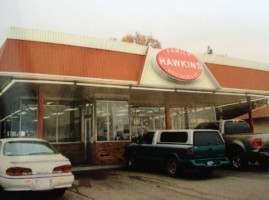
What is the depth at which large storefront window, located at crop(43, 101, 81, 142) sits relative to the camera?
51.3ft

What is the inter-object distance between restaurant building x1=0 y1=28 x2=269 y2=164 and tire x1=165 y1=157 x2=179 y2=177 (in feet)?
13.6

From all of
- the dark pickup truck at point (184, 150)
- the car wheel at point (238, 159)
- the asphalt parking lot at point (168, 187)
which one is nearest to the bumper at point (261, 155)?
the car wheel at point (238, 159)

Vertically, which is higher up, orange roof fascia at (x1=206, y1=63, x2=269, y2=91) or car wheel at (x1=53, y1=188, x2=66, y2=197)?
orange roof fascia at (x1=206, y1=63, x2=269, y2=91)

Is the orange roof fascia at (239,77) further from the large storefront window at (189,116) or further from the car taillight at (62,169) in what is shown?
the car taillight at (62,169)

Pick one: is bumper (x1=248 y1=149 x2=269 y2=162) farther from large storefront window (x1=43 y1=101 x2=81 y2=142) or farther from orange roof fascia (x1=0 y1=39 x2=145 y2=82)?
large storefront window (x1=43 y1=101 x2=81 y2=142)

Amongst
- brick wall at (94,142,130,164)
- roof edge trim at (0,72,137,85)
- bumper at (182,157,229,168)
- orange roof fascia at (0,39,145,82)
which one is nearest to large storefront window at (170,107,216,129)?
brick wall at (94,142,130,164)

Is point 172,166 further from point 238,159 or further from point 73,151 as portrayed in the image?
point 73,151

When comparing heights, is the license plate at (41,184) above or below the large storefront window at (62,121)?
below

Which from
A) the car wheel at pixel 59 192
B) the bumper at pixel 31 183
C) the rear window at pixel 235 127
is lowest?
the car wheel at pixel 59 192

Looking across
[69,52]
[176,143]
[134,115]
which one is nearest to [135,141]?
[176,143]

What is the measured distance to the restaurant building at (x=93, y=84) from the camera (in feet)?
37.2

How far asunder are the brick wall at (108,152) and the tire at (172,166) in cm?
471

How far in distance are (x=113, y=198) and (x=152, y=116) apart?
1400 centimetres

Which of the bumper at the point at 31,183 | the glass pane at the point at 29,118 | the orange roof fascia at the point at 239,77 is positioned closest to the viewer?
the bumper at the point at 31,183
